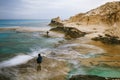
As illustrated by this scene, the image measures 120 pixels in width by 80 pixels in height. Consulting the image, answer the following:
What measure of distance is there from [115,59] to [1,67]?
16.1 metres

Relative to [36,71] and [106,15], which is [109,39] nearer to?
[106,15]

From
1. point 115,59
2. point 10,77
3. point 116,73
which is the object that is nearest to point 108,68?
point 116,73

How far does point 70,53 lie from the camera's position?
3150 cm

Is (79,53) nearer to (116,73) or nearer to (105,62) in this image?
(105,62)

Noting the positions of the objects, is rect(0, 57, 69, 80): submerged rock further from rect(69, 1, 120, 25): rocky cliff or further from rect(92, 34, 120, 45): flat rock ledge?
rect(69, 1, 120, 25): rocky cliff

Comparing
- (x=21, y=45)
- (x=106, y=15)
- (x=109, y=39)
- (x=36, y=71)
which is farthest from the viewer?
(x=106, y=15)

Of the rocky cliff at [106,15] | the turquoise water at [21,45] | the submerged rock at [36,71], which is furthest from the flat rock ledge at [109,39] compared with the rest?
the submerged rock at [36,71]

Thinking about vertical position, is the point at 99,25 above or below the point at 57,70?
above

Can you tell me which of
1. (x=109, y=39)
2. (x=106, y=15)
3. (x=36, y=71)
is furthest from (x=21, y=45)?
(x=106, y=15)

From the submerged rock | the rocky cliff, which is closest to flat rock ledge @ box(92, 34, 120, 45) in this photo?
the rocky cliff

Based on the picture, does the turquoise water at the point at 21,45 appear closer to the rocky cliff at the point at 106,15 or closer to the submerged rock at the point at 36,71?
the submerged rock at the point at 36,71

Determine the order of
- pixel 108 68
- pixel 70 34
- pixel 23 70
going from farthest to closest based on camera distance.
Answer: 1. pixel 70 34
2. pixel 108 68
3. pixel 23 70

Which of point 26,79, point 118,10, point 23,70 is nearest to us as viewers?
point 26,79

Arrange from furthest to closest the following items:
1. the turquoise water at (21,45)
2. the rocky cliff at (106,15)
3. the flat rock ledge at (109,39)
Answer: the rocky cliff at (106,15), the flat rock ledge at (109,39), the turquoise water at (21,45)
